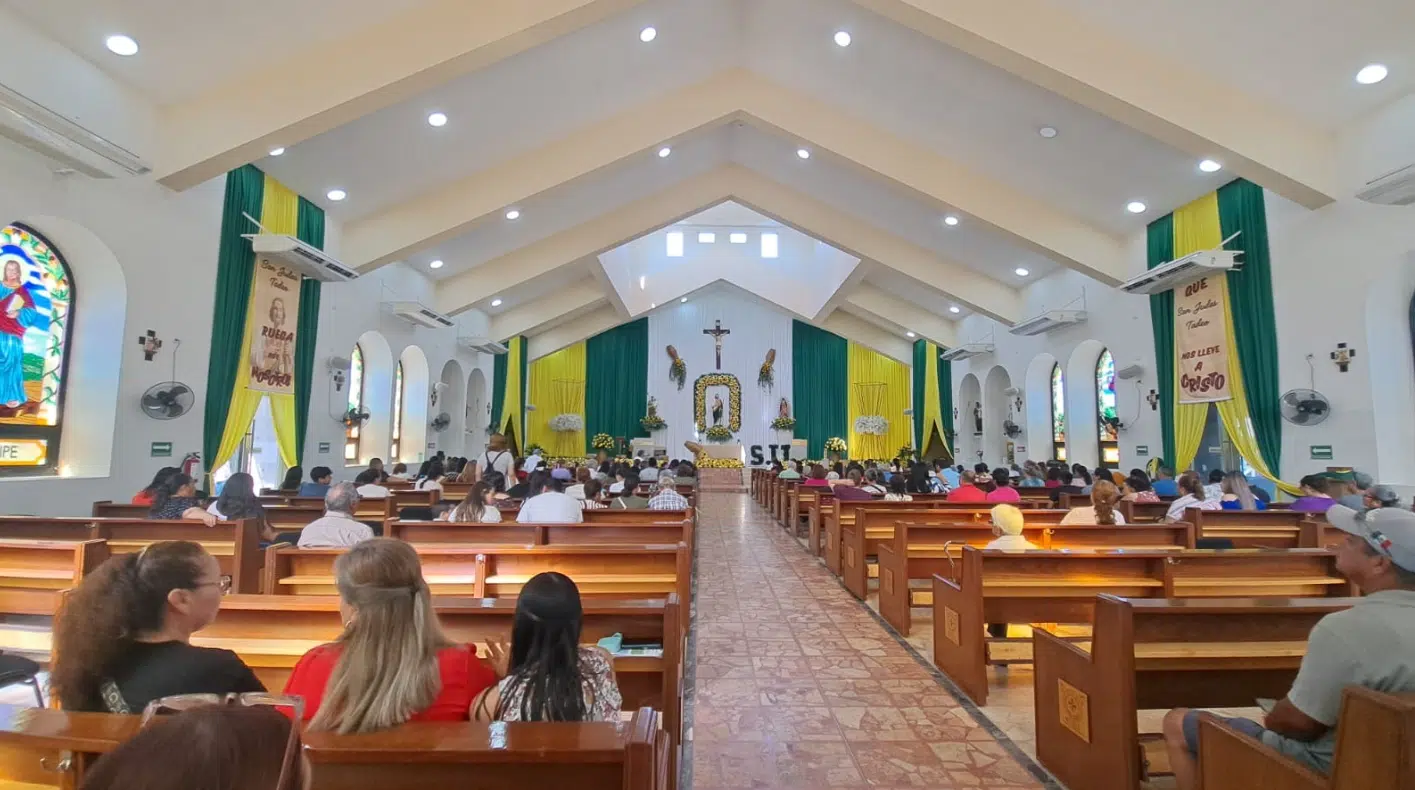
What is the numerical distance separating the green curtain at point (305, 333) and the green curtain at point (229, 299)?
0.76 meters

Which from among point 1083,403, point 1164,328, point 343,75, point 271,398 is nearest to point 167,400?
point 271,398

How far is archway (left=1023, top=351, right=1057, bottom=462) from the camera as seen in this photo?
37.6 feet

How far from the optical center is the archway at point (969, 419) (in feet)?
45.8

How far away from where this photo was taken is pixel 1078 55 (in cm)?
549

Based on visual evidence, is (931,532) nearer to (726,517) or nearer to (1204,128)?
(1204,128)

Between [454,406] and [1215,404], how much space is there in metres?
11.2

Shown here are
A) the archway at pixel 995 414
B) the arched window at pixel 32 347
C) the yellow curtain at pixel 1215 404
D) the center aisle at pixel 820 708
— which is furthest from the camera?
the archway at pixel 995 414

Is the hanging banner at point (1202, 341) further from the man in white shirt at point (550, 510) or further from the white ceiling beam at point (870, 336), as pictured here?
the white ceiling beam at point (870, 336)

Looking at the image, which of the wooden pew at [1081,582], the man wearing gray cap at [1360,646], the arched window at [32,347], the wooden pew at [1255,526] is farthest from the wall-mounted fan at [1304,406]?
the arched window at [32,347]

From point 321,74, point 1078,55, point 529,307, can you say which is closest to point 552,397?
point 529,307

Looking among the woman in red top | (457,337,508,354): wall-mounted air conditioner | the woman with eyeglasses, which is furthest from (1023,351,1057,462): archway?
the woman with eyeglasses

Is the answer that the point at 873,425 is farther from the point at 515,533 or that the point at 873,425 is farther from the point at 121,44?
the point at 121,44

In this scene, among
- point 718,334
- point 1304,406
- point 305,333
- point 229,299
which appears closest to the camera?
point 1304,406

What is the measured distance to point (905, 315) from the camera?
1429 cm
